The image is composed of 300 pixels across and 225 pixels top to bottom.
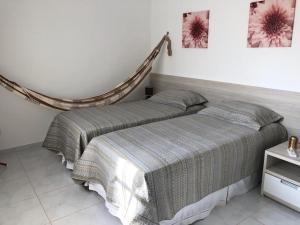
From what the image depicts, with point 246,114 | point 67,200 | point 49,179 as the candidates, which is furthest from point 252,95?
point 49,179

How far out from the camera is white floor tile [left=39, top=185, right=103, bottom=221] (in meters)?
2.02

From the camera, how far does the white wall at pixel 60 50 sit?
9.43ft

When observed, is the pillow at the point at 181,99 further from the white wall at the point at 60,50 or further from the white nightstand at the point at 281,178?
the white nightstand at the point at 281,178

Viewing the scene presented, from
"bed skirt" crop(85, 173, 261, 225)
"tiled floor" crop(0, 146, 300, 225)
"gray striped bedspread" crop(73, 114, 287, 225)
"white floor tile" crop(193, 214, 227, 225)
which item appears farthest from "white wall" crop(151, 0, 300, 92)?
"white floor tile" crop(193, 214, 227, 225)

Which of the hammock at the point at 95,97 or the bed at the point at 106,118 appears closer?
the bed at the point at 106,118

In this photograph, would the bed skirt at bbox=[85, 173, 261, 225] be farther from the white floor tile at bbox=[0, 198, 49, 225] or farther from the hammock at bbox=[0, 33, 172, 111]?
the hammock at bbox=[0, 33, 172, 111]

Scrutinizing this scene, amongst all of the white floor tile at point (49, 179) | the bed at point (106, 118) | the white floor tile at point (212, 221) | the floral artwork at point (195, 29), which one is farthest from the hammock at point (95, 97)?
the white floor tile at point (212, 221)

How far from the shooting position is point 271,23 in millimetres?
2396

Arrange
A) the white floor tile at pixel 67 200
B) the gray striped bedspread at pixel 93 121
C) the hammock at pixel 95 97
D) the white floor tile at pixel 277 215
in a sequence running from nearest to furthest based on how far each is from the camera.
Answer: the white floor tile at pixel 277 215, the white floor tile at pixel 67 200, the gray striped bedspread at pixel 93 121, the hammock at pixel 95 97

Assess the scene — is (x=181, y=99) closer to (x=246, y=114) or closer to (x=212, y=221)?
(x=246, y=114)

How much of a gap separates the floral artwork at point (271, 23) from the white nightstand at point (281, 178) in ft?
3.19

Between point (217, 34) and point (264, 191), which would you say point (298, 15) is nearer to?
point (217, 34)

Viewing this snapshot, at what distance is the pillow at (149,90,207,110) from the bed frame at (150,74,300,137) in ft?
0.40

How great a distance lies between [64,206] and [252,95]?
2076 mm
